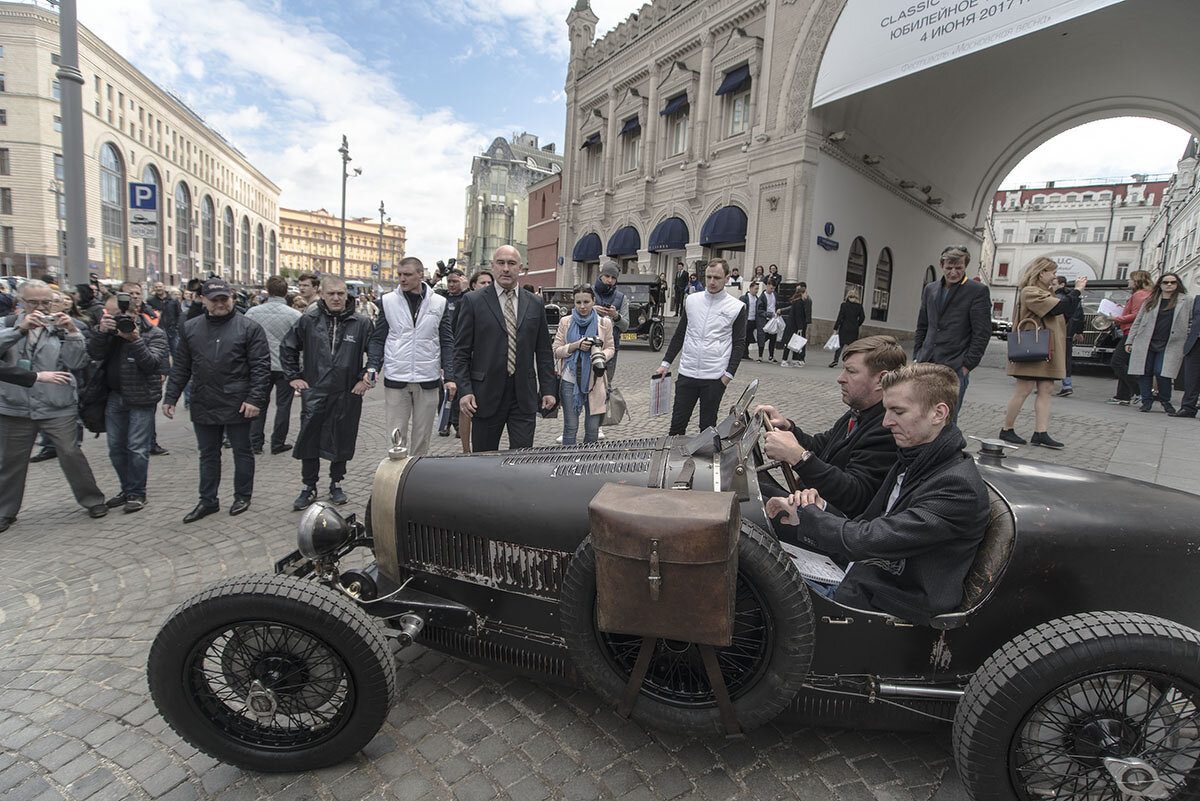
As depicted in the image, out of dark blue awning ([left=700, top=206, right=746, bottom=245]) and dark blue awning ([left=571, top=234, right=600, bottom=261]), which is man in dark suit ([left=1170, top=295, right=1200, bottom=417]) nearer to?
dark blue awning ([left=700, top=206, right=746, bottom=245])

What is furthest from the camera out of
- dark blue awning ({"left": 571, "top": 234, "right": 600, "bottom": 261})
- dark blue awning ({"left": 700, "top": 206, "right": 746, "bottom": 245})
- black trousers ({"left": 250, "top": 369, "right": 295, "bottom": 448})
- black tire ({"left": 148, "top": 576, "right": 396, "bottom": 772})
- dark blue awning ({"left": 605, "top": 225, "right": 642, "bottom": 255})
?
dark blue awning ({"left": 571, "top": 234, "right": 600, "bottom": 261})

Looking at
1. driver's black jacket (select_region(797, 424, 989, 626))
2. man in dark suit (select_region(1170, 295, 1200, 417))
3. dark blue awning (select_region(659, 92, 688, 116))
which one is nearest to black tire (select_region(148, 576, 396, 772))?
driver's black jacket (select_region(797, 424, 989, 626))

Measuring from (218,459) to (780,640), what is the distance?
441cm

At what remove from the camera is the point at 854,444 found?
268cm

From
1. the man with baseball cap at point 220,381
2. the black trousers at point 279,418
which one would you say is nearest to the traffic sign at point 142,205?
the black trousers at point 279,418

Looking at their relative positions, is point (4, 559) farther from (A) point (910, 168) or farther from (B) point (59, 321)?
(A) point (910, 168)

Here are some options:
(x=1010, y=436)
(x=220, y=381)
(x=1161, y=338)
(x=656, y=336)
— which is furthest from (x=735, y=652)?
(x=656, y=336)

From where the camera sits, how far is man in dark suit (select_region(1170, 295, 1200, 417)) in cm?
748

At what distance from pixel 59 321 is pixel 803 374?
439 inches

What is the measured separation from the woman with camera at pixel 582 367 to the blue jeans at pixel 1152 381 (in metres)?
8.22

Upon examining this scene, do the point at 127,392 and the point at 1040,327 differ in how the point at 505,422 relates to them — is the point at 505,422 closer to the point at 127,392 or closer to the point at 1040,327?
the point at 127,392

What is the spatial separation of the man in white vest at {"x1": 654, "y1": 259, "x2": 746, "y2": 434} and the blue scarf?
87 cm

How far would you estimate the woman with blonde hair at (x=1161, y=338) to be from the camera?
782cm

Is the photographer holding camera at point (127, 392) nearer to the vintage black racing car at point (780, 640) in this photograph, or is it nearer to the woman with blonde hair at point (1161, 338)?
the vintage black racing car at point (780, 640)
